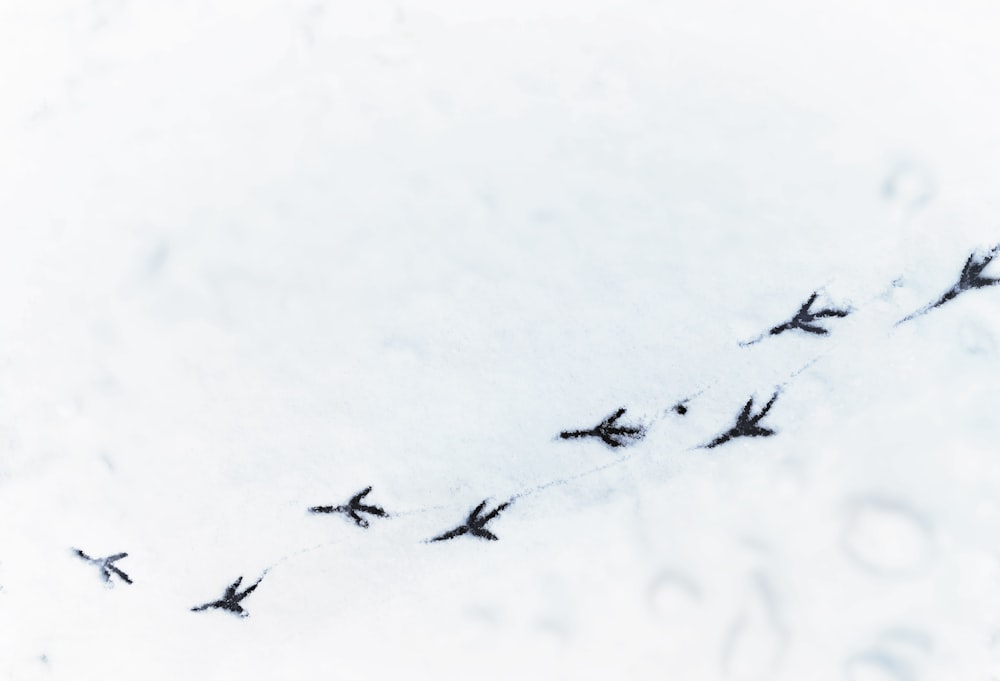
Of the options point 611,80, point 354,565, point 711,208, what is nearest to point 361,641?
point 354,565

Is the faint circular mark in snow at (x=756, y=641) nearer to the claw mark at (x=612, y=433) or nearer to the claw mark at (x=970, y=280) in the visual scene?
the claw mark at (x=612, y=433)

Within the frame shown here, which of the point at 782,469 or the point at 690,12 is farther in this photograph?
the point at 690,12

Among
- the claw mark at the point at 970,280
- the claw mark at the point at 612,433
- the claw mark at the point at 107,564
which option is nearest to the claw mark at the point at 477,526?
the claw mark at the point at 612,433

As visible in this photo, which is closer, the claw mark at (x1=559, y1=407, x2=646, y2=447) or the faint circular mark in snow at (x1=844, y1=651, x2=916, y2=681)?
the faint circular mark in snow at (x1=844, y1=651, x2=916, y2=681)

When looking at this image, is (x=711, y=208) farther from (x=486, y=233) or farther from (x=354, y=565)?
(x=354, y=565)

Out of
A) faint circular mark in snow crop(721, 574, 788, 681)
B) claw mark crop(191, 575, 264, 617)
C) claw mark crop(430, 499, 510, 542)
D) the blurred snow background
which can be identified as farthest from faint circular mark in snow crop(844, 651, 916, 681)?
claw mark crop(191, 575, 264, 617)

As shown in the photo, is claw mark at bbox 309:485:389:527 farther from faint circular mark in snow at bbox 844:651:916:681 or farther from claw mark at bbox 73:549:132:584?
faint circular mark in snow at bbox 844:651:916:681
